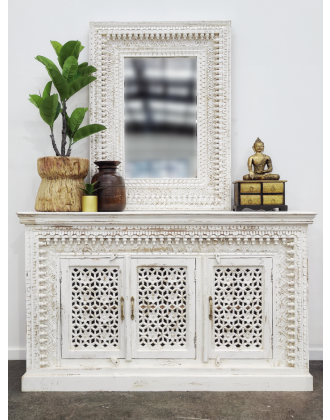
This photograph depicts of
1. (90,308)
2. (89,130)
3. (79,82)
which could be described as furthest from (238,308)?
(79,82)

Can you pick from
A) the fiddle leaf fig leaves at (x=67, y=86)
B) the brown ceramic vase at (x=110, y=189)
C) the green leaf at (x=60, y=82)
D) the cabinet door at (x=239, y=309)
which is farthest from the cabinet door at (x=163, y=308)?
the green leaf at (x=60, y=82)

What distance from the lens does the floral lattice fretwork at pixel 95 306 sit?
1749mm

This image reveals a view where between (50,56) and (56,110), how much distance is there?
1.67ft

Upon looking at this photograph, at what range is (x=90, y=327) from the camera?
1.75m

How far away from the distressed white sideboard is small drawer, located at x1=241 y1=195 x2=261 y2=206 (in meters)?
0.19

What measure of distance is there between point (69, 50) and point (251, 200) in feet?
4.85

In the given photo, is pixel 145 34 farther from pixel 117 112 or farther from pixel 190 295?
pixel 190 295

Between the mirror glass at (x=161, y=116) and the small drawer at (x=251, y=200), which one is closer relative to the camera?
the small drawer at (x=251, y=200)

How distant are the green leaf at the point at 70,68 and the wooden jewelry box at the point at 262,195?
1.26m

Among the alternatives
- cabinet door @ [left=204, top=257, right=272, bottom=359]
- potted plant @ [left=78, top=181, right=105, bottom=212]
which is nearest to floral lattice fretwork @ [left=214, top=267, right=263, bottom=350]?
cabinet door @ [left=204, top=257, right=272, bottom=359]

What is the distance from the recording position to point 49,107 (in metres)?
1.76

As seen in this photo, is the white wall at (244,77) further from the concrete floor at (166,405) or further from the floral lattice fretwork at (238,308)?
the floral lattice fretwork at (238,308)

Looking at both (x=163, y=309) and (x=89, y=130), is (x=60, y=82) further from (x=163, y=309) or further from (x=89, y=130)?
(x=163, y=309)
